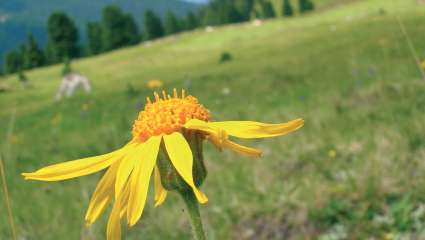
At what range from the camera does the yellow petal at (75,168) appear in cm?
114


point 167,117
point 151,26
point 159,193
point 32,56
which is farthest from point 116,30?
point 167,117

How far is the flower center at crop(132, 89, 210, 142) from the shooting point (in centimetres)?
128

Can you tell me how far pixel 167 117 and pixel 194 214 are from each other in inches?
10.5

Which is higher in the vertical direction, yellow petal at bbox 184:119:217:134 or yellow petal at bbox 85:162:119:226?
yellow petal at bbox 184:119:217:134

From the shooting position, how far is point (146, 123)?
1.35 meters

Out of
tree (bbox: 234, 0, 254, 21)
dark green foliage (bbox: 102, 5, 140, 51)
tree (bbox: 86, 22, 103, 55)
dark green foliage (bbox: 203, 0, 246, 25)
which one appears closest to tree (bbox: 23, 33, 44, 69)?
dark green foliage (bbox: 102, 5, 140, 51)

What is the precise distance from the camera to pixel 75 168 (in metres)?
1.21

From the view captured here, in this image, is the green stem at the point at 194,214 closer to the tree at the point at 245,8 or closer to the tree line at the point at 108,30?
the tree line at the point at 108,30

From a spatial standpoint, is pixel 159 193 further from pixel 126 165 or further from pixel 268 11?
pixel 268 11

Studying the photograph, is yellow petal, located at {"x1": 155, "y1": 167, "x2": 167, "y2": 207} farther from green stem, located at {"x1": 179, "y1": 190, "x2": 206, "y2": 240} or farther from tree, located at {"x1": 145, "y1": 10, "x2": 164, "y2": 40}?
tree, located at {"x1": 145, "y1": 10, "x2": 164, "y2": 40}

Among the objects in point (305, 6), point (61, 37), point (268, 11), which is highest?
point (61, 37)

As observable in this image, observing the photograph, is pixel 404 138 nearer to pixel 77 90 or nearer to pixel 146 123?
pixel 146 123

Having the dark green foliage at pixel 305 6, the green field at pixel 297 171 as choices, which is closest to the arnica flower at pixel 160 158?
the green field at pixel 297 171

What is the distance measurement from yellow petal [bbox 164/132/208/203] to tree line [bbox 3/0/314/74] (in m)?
42.1
